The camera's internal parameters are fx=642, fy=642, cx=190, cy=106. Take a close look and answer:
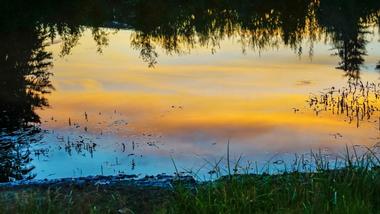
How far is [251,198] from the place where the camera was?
8039 millimetres

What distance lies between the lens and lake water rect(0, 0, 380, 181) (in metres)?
13.4

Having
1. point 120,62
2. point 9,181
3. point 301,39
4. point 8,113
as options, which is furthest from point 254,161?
point 301,39

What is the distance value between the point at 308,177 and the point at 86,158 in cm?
570

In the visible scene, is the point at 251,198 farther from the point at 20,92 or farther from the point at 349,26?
the point at 349,26

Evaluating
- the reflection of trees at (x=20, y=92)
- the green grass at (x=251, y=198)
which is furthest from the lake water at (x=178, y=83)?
the green grass at (x=251, y=198)

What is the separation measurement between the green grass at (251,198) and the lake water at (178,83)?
104 inches

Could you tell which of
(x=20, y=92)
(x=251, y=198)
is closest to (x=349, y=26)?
(x=20, y=92)

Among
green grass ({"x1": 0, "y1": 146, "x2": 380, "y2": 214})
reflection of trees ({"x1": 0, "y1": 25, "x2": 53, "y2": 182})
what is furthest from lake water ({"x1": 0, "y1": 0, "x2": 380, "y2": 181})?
green grass ({"x1": 0, "y1": 146, "x2": 380, "y2": 214})

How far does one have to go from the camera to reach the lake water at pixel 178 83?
1345 centimetres

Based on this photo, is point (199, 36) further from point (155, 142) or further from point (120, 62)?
point (155, 142)

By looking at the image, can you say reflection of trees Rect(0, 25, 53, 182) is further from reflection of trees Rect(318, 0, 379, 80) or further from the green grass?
reflection of trees Rect(318, 0, 379, 80)

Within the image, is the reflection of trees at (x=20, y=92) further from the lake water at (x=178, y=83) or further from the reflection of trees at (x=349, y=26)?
the reflection of trees at (x=349, y=26)

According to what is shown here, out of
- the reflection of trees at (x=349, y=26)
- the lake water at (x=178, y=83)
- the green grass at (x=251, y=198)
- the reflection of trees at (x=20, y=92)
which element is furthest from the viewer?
the reflection of trees at (x=349, y=26)

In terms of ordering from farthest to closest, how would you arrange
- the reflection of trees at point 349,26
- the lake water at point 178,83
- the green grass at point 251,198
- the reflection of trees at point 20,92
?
the reflection of trees at point 349,26
the lake water at point 178,83
the reflection of trees at point 20,92
the green grass at point 251,198
